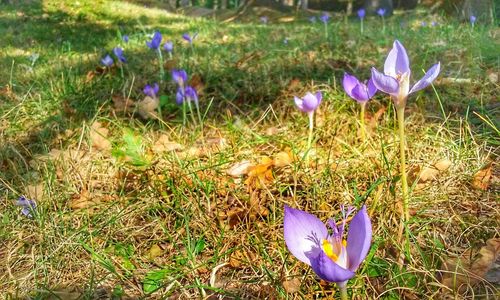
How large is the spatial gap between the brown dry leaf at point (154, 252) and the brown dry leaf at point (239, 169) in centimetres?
35

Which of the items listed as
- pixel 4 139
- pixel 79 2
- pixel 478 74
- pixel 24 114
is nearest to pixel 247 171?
pixel 4 139

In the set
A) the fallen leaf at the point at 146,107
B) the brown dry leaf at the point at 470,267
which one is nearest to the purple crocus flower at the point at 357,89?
the brown dry leaf at the point at 470,267

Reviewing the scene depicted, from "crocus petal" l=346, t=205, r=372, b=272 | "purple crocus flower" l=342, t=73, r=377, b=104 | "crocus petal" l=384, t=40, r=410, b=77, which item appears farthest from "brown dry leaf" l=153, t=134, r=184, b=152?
"crocus petal" l=346, t=205, r=372, b=272

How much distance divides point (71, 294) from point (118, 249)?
20 centimetres

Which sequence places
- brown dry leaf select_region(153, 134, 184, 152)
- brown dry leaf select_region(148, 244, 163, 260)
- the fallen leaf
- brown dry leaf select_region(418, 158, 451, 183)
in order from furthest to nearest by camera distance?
1. the fallen leaf
2. brown dry leaf select_region(153, 134, 184, 152)
3. brown dry leaf select_region(418, 158, 451, 183)
4. brown dry leaf select_region(148, 244, 163, 260)

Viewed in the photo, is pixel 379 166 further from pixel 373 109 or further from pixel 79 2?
pixel 79 2

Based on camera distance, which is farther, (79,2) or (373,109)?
(79,2)

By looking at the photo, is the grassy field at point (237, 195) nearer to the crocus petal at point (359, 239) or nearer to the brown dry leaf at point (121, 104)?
the brown dry leaf at point (121, 104)

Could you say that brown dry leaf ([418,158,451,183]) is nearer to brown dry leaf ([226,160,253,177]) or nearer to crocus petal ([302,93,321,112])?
crocus petal ([302,93,321,112])

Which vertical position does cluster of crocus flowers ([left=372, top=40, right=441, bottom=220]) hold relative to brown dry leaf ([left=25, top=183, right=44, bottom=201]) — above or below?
above

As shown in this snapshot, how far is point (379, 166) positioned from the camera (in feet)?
4.83

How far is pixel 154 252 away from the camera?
1.36 metres

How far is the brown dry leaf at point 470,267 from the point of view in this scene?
1043 mm

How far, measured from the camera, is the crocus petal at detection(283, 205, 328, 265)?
825mm
